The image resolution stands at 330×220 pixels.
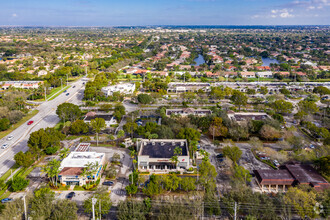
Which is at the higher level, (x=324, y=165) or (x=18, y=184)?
(x=324, y=165)

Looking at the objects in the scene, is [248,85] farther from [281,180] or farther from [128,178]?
[128,178]

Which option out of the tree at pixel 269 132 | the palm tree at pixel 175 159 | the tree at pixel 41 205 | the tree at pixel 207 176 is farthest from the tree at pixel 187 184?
the tree at pixel 269 132

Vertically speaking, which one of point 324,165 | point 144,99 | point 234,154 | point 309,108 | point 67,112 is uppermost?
point 309,108

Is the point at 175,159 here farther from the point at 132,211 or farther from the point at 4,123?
the point at 4,123

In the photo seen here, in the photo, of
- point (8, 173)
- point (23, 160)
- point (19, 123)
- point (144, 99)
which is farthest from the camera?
point (144, 99)

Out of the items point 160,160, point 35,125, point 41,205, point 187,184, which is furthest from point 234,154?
point 35,125
